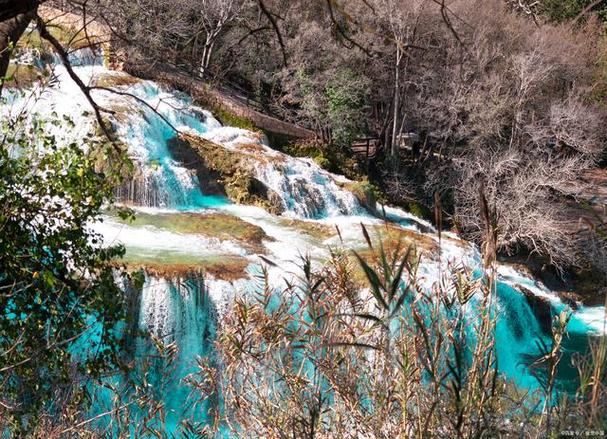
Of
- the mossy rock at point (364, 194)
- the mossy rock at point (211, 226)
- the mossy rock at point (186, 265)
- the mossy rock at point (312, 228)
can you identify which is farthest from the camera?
the mossy rock at point (364, 194)

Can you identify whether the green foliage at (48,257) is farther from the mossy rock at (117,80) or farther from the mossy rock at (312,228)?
the mossy rock at (117,80)

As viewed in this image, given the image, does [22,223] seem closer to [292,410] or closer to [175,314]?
[292,410]

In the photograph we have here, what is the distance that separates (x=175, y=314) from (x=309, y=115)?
14873 millimetres

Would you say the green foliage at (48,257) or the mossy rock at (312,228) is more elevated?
the green foliage at (48,257)

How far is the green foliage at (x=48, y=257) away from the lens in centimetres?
476

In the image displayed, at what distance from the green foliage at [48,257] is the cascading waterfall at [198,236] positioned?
3.62 meters

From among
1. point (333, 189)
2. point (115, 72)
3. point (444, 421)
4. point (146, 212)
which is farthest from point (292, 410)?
point (115, 72)

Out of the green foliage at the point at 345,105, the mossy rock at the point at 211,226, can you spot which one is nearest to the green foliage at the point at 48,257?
the mossy rock at the point at 211,226

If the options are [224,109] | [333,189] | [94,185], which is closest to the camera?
[94,185]

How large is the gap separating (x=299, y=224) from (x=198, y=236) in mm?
3493

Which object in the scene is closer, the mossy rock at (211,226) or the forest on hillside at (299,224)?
the forest on hillside at (299,224)

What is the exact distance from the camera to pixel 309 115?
25.0m

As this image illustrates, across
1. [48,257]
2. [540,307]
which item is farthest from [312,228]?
[48,257]

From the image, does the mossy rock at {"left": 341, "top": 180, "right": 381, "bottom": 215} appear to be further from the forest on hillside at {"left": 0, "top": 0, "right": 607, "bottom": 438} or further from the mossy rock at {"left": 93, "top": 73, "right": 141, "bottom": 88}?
the mossy rock at {"left": 93, "top": 73, "right": 141, "bottom": 88}
